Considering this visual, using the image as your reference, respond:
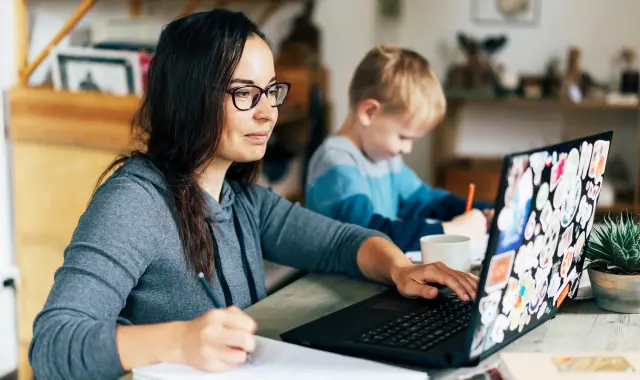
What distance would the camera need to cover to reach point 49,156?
246 cm

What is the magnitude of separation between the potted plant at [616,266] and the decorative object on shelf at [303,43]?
2465 millimetres

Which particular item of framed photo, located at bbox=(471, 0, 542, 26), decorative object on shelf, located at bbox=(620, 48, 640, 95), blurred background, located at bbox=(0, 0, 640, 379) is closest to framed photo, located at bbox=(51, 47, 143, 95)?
blurred background, located at bbox=(0, 0, 640, 379)

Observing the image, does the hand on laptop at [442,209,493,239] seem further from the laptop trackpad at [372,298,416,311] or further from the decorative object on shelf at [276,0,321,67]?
the decorative object on shelf at [276,0,321,67]

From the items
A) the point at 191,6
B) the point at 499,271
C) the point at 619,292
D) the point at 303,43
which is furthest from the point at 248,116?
the point at 303,43

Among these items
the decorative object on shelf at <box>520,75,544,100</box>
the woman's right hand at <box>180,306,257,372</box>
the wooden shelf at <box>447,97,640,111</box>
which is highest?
the woman's right hand at <box>180,306,257,372</box>

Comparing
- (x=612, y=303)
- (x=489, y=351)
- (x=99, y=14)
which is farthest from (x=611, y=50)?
(x=489, y=351)

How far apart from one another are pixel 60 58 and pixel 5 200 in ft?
1.53

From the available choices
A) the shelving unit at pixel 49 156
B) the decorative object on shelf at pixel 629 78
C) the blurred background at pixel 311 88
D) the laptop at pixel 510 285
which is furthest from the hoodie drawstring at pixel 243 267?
the decorative object on shelf at pixel 629 78

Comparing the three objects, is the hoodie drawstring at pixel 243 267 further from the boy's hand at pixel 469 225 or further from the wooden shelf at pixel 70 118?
the wooden shelf at pixel 70 118

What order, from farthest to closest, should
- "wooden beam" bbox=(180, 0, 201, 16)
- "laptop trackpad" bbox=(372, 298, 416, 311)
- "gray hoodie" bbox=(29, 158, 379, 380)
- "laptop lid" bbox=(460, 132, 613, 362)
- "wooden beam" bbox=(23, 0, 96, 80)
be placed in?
"wooden beam" bbox=(180, 0, 201, 16) → "wooden beam" bbox=(23, 0, 96, 80) → "laptop trackpad" bbox=(372, 298, 416, 311) → "gray hoodie" bbox=(29, 158, 379, 380) → "laptop lid" bbox=(460, 132, 613, 362)

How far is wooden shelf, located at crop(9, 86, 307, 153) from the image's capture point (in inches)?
95.0

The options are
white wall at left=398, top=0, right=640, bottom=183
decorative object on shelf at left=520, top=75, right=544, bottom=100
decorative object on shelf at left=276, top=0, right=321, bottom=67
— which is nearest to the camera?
decorative object on shelf at left=276, top=0, right=321, bottom=67

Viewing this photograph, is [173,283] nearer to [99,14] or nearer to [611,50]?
[99,14]

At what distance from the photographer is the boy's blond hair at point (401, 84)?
1.81m
